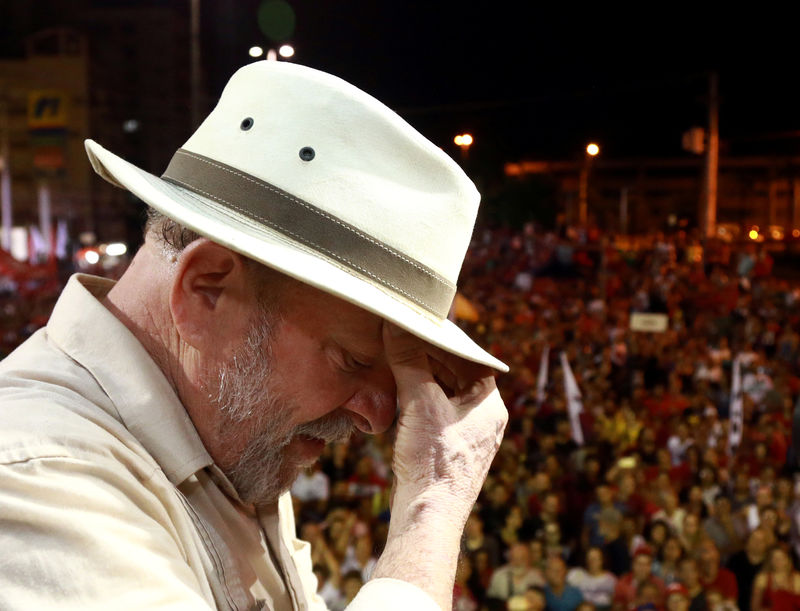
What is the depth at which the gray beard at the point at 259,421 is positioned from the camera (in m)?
0.93

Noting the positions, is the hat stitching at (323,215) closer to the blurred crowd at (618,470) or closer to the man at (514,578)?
the blurred crowd at (618,470)

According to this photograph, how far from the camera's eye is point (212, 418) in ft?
3.14

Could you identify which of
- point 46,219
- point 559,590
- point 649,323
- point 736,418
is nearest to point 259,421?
point 559,590

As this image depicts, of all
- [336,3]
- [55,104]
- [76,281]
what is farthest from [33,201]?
[76,281]

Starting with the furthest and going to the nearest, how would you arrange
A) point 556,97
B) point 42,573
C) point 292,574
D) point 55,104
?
point 55,104
point 556,97
point 292,574
point 42,573

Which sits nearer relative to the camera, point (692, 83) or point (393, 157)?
point (393, 157)

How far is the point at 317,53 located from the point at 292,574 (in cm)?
246

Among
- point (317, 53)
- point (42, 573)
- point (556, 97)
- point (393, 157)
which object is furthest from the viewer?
point (556, 97)

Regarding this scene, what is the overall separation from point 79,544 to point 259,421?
11.2 inches

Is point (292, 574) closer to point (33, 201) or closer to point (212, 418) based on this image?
point (212, 418)

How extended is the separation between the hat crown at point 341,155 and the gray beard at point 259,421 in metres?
0.15

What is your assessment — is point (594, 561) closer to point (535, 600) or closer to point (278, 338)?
point (535, 600)

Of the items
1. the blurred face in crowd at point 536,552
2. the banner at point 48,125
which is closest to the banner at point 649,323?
the blurred face in crowd at point 536,552

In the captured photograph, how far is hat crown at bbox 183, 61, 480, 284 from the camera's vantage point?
0.93 metres
